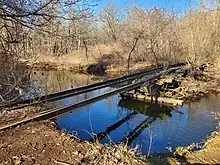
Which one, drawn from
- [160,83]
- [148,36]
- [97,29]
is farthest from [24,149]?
[97,29]

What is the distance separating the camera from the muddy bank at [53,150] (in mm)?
4484

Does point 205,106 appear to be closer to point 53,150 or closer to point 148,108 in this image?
point 148,108

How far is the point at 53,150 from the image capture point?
190 inches

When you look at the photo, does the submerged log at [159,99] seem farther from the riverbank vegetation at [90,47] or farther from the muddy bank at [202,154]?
the muddy bank at [202,154]

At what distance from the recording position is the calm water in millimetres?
9508

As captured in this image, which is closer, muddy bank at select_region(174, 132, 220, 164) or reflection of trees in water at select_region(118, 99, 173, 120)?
muddy bank at select_region(174, 132, 220, 164)

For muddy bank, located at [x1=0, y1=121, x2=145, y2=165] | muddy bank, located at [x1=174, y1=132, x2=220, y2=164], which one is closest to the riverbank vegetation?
muddy bank, located at [x1=0, y1=121, x2=145, y2=165]

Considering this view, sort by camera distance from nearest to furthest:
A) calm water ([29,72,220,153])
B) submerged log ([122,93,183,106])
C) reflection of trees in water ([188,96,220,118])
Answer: calm water ([29,72,220,153]), reflection of trees in water ([188,96,220,118]), submerged log ([122,93,183,106])

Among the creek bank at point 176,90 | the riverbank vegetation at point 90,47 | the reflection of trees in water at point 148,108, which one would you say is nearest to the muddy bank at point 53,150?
the riverbank vegetation at point 90,47

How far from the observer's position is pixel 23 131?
18.3 ft

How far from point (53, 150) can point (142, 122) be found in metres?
7.71

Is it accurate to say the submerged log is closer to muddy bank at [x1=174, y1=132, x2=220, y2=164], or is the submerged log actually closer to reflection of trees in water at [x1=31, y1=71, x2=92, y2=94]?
reflection of trees in water at [x1=31, y1=71, x2=92, y2=94]

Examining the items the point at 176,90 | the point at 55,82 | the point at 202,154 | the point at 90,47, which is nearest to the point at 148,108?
the point at 176,90

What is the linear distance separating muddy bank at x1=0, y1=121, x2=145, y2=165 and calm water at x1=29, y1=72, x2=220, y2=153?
2645mm
